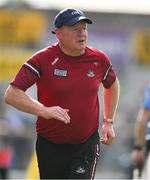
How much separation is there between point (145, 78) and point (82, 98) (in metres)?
14.8

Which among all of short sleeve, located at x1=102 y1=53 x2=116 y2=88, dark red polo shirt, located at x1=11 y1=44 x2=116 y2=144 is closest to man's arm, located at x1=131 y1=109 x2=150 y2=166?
short sleeve, located at x1=102 y1=53 x2=116 y2=88

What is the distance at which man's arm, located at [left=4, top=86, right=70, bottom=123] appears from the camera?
320 inches

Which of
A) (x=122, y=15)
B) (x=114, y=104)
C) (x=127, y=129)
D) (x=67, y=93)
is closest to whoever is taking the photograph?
(x=67, y=93)

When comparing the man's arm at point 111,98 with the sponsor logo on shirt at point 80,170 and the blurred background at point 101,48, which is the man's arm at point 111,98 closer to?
the sponsor logo on shirt at point 80,170

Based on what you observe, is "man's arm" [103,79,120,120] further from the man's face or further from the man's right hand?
the man's right hand

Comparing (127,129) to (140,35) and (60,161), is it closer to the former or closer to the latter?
(140,35)

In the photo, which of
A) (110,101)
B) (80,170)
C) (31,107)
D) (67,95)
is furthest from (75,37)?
(80,170)

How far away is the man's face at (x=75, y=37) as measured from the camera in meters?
8.47

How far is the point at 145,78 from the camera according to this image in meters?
23.2

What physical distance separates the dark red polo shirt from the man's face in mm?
92

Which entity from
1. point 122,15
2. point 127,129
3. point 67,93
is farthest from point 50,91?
point 122,15

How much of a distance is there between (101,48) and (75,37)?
15.6m

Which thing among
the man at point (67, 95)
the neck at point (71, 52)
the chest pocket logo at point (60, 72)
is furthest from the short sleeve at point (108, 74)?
the chest pocket logo at point (60, 72)

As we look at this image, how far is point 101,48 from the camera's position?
24094mm
